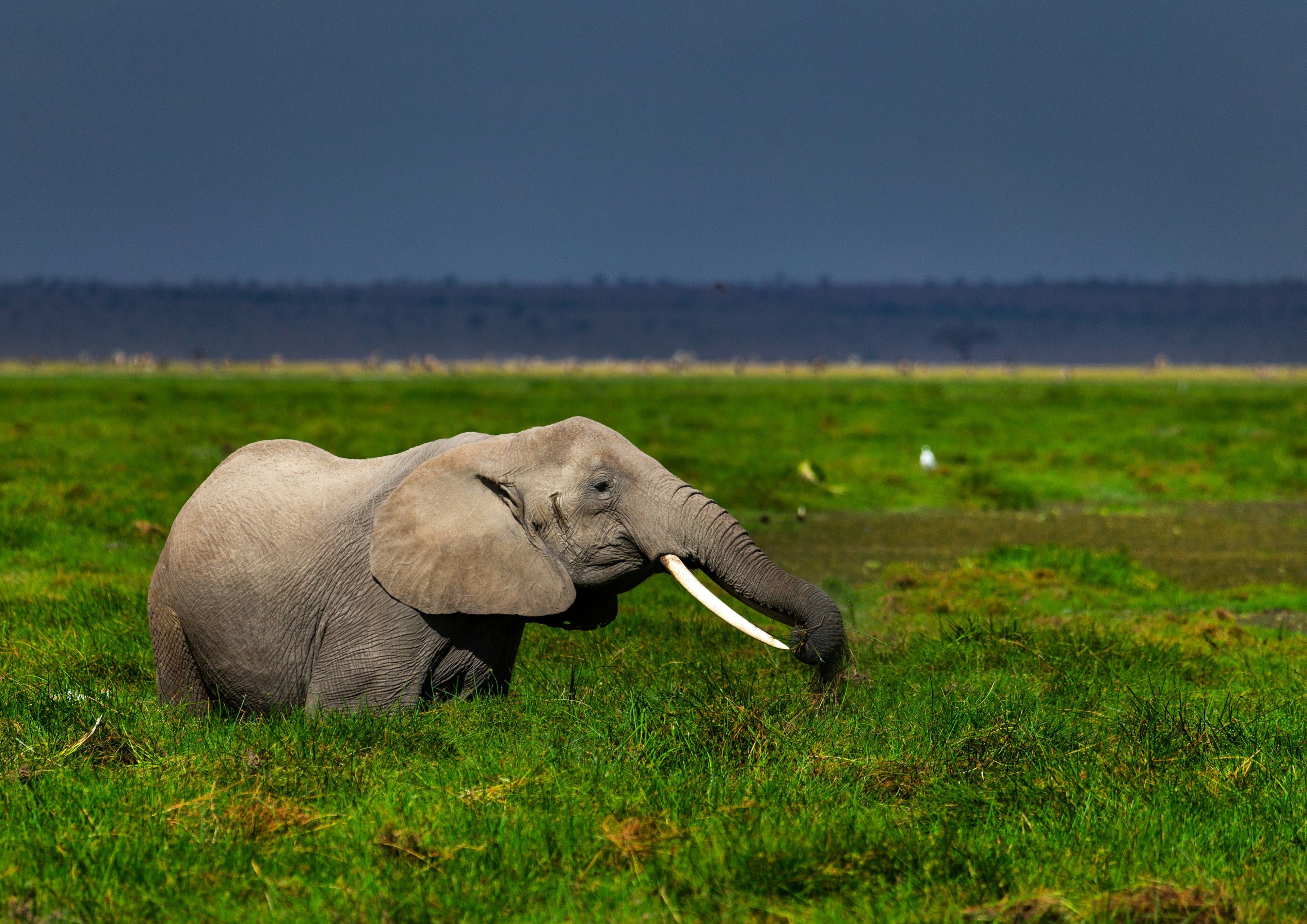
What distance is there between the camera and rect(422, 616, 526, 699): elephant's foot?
6.04 metres

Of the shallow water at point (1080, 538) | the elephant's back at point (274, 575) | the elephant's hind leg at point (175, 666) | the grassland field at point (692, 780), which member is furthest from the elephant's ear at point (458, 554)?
the shallow water at point (1080, 538)

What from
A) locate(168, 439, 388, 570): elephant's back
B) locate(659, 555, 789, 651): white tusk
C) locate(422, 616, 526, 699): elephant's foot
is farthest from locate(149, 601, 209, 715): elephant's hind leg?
locate(659, 555, 789, 651): white tusk

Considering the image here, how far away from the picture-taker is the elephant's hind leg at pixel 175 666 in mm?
6469

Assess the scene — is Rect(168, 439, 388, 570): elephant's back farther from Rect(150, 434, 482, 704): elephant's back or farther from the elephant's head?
the elephant's head

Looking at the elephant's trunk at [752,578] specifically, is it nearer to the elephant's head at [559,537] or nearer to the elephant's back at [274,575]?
the elephant's head at [559,537]

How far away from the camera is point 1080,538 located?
1686 cm

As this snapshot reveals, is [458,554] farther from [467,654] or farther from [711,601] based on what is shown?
[711,601]

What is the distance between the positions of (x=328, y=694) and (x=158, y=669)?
115 centimetres

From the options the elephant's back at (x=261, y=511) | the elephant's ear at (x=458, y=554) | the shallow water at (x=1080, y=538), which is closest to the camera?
the elephant's ear at (x=458, y=554)

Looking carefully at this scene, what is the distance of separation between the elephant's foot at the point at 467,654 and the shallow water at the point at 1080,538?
24.5ft

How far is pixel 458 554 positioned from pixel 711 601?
3.76 ft

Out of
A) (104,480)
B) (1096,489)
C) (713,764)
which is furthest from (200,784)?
(1096,489)

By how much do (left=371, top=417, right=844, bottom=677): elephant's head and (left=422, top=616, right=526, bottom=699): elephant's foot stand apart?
0.22 m

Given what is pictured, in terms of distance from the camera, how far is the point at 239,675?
20.6 ft
